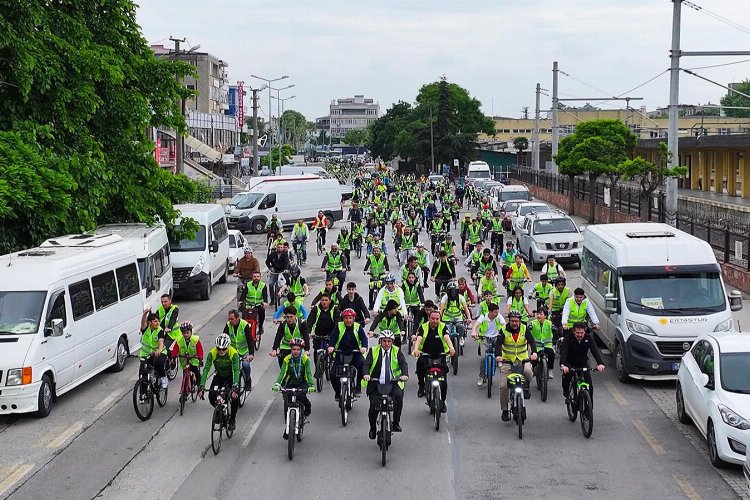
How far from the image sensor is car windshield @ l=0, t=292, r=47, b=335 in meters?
15.2

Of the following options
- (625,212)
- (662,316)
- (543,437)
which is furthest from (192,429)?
(625,212)

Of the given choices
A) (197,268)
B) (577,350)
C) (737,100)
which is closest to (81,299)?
(577,350)

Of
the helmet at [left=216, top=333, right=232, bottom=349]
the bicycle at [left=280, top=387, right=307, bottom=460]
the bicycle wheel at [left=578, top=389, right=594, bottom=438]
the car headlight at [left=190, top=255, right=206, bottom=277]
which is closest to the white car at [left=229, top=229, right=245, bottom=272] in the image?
the car headlight at [left=190, top=255, right=206, bottom=277]

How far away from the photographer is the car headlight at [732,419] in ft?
37.7

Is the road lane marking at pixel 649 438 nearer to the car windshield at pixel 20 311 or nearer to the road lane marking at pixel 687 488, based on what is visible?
the road lane marking at pixel 687 488

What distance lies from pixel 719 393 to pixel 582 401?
1981 millimetres

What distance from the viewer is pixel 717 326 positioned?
16531mm

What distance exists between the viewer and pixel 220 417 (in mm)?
12977

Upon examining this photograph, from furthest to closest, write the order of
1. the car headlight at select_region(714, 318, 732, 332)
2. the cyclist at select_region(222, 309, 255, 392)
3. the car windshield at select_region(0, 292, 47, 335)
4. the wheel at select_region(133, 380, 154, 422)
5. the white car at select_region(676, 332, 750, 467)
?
the car headlight at select_region(714, 318, 732, 332) < the car windshield at select_region(0, 292, 47, 335) < the cyclist at select_region(222, 309, 255, 392) < the wheel at select_region(133, 380, 154, 422) < the white car at select_region(676, 332, 750, 467)

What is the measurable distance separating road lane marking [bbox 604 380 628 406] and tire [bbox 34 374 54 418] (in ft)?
27.7

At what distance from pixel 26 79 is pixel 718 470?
15.6 m

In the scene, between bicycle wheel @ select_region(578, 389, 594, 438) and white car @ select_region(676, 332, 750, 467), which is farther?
bicycle wheel @ select_region(578, 389, 594, 438)

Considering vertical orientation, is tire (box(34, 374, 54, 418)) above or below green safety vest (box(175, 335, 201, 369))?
below

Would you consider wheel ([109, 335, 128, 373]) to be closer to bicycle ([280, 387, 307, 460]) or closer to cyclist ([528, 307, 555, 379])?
bicycle ([280, 387, 307, 460])
